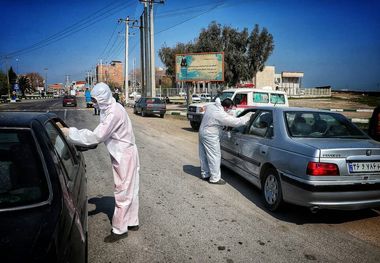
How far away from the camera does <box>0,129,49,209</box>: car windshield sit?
6.79ft

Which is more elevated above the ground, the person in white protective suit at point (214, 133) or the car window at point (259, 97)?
the car window at point (259, 97)

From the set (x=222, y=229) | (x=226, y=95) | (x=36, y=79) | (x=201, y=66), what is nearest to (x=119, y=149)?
(x=222, y=229)

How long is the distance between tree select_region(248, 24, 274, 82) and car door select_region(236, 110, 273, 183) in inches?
1193

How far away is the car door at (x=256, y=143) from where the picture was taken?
16.8 ft

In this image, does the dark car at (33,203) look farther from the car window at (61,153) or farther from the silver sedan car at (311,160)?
the silver sedan car at (311,160)

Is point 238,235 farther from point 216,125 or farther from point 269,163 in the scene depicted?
point 216,125

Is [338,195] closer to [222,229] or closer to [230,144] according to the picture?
[222,229]

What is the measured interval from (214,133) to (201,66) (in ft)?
67.7

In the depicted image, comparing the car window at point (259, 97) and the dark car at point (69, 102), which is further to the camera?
the dark car at point (69, 102)

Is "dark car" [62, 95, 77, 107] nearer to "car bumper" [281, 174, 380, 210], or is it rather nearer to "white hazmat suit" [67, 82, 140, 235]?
"white hazmat suit" [67, 82, 140, 235]

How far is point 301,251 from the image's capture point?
11.9 ft

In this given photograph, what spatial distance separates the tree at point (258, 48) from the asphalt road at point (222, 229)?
30.3 meters

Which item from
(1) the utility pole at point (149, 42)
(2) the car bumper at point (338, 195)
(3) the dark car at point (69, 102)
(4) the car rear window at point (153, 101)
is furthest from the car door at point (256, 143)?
(3) the dark car at point (69, 102)

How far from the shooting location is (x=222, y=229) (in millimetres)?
4152
